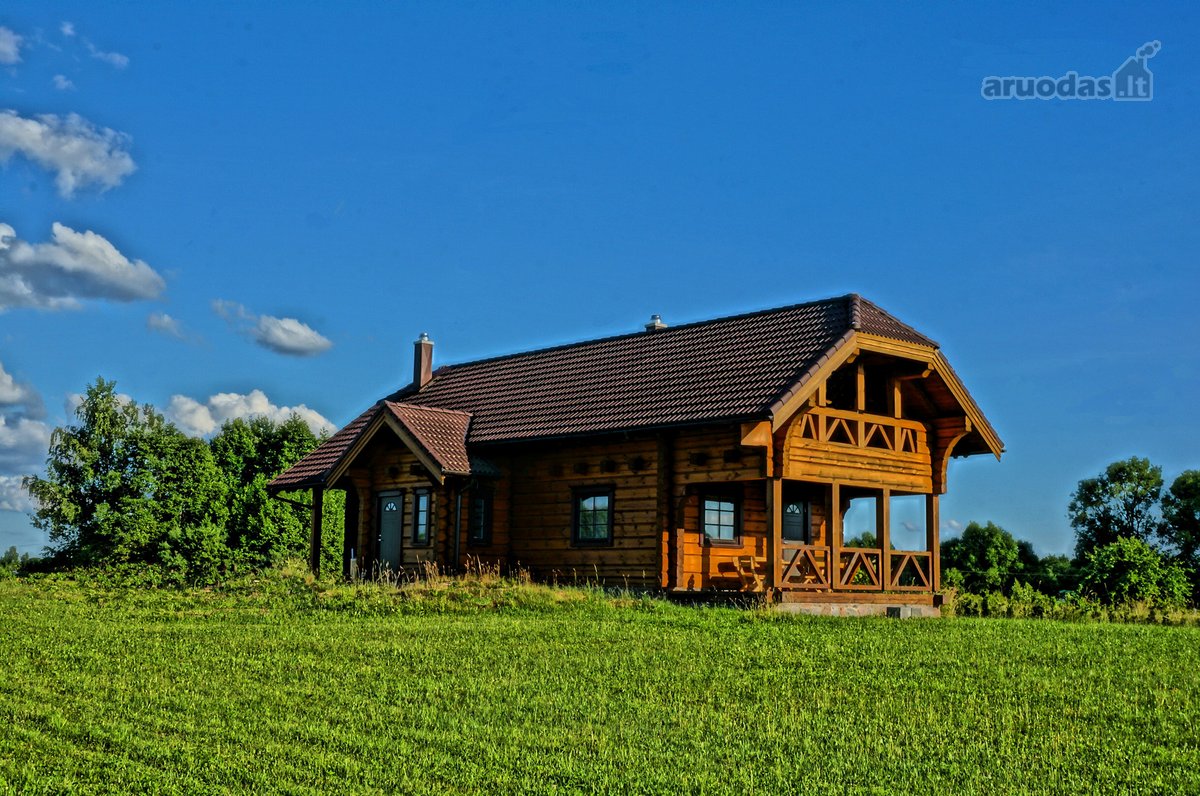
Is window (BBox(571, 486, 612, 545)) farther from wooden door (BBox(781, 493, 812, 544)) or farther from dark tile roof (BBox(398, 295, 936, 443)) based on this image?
wooden door (BBox(781, 493, 812, 544))

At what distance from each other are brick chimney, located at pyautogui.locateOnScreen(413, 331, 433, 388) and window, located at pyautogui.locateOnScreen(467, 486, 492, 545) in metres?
6.94

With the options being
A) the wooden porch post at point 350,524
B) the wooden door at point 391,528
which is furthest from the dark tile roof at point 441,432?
the wooden porch post at point 350,524

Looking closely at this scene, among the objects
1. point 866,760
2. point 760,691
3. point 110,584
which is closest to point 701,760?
point 866,760

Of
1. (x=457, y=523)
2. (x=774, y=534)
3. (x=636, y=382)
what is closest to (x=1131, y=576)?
(x=774, y=534)

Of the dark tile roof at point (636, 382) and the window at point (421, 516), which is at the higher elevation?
the dark tile roof at point (636, 382)

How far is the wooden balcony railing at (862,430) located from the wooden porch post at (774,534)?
1.43 metres

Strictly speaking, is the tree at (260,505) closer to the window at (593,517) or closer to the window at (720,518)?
the window at (593,517)

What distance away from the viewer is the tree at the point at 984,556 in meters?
36.8

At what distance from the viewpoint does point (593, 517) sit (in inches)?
1008

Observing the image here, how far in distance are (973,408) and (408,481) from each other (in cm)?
1255

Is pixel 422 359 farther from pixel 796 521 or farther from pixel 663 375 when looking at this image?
pixel 796 521

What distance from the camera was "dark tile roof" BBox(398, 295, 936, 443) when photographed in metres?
23.3

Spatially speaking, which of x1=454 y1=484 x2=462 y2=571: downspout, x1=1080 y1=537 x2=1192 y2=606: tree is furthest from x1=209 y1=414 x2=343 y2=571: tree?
x1=1080 y1=537 x2=1192 y2=606: tree

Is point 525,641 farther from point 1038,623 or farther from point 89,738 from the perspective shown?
point 1038,623
